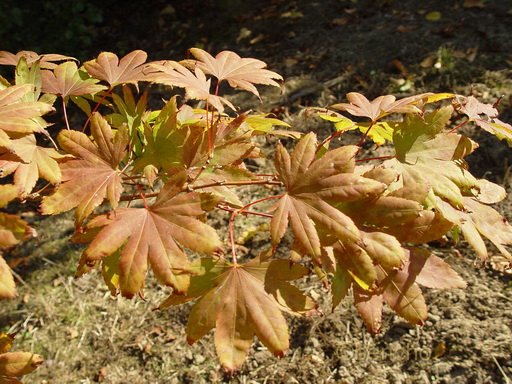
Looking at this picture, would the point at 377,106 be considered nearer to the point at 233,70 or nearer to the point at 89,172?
the point at 233,70

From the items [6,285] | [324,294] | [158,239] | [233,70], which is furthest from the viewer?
[324,294]

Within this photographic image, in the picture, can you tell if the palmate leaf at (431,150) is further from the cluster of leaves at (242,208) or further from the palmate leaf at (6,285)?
the palmate leaf at (6,285)

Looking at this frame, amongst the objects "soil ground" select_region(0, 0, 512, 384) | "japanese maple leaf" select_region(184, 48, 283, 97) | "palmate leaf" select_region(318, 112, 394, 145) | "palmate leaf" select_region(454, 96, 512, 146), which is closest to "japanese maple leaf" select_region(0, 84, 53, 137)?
"japanese maple leaf" select_region(184, 48, 283, 97)

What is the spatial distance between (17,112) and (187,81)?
1.26 feet

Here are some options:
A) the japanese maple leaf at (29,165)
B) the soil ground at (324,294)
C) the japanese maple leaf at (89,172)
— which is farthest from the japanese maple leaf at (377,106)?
the soil ground at (324,294)

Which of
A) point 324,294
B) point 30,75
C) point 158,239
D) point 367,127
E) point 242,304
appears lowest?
point 324,294

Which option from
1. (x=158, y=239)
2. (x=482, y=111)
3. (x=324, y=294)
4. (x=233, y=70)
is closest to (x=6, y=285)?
(x=158, y=239)

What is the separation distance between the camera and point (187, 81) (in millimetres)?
1229

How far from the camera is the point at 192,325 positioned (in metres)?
1.15

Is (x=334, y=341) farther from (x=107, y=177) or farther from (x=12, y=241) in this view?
(x=12, y=241)

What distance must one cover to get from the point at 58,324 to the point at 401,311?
237 cm

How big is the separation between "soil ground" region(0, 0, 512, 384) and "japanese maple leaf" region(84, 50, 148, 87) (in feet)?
5.47

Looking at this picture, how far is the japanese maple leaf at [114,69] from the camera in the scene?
1.38m

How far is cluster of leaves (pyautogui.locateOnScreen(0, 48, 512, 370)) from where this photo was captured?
41.3 inches
